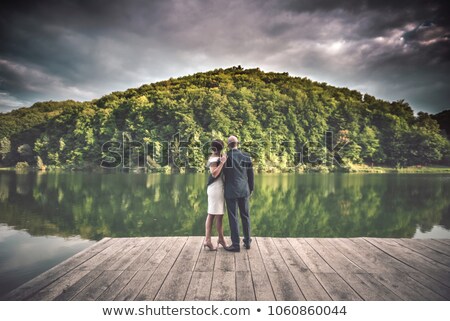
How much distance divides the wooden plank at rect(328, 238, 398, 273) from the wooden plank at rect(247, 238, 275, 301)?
1.31 meters

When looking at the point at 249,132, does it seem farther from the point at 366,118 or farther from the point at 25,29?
the point at 25,29

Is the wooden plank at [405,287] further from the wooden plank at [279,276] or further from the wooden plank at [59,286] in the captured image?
the wooden plank at [59,286]

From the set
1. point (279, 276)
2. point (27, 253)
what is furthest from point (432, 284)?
point (27, 253)

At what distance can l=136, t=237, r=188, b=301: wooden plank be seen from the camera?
10.2 feet

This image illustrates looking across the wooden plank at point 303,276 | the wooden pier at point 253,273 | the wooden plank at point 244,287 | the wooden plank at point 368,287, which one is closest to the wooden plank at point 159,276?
the wooden pier at point 253,273

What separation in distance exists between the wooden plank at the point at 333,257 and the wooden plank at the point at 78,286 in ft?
9.64

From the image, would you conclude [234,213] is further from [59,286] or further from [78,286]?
[59,286]

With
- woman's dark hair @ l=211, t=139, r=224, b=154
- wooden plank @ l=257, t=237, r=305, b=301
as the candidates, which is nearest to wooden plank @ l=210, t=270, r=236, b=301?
Result: wooden plank @ l=257, t=237, r=305, b=301

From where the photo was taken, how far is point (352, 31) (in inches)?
286

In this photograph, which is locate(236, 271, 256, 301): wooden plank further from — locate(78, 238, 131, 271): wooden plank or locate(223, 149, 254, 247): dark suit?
locate(78, 238, 131, 271): wooden plank

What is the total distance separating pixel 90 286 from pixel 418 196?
2188cm

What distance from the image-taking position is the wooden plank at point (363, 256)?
3.96 m

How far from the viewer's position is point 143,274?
12.1 feet

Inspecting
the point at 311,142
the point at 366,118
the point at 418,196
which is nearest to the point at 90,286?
the point at 418,196
